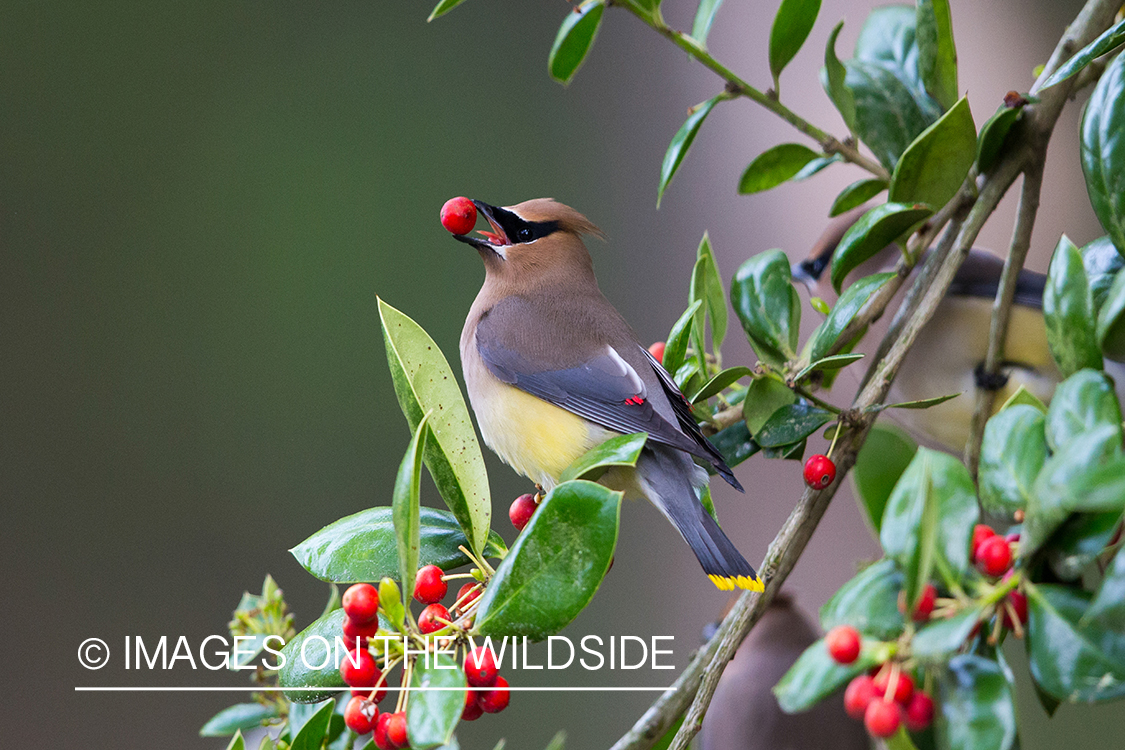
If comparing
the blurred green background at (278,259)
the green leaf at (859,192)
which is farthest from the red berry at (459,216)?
the blurred green background at (278,259)

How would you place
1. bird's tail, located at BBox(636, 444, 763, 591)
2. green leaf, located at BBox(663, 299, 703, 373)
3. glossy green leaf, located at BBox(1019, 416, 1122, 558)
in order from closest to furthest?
1. glossy green leaf, located at BBox(1019, 416, 1122, 558)
2. bird's tail, located at BBox(636, 444, 763, 591)
3. green leaf, located at BBox(663, 299, 703, 373)

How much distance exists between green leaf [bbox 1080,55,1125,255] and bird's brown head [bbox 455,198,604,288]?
1.80 ft

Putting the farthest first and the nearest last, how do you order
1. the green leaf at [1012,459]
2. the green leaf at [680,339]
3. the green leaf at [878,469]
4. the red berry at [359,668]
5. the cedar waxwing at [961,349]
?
the cedar waxwing at [961,349] → the green leaf at [878,469] → the green leaf at [680,339] → the red berry at [359,668] → the green leaf at [1012,459]

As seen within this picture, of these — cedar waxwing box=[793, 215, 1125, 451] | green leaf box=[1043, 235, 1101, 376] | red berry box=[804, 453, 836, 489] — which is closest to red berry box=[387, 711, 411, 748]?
red berry box=[804, 453, 836, 489]

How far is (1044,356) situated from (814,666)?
34.7 inches

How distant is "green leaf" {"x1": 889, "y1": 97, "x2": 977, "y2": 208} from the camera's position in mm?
836

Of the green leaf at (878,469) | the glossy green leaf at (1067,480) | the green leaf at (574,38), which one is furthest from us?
the green leaf at (878,469)

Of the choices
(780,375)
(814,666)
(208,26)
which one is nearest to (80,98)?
(208,26)

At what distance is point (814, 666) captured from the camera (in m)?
0.48

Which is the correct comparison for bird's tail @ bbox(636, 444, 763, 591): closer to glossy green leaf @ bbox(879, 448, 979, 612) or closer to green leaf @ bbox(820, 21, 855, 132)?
glossy green leaf @ bbox(879, 448, 979, 612)

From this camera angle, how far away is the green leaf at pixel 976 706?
1.56ft

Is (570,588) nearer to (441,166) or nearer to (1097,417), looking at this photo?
(1097,417)

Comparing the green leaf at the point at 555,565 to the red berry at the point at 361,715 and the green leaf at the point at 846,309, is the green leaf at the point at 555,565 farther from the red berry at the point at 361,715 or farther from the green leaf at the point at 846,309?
the green leaf at the point at 846,309

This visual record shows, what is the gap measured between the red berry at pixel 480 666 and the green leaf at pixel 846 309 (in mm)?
416
